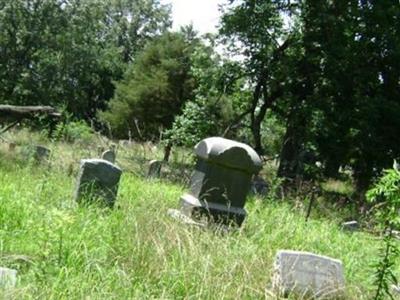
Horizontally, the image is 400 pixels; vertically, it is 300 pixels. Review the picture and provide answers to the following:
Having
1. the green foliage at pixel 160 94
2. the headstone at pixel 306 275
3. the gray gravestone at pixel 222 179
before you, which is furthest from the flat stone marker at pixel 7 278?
the green foliage at pixel 160 94

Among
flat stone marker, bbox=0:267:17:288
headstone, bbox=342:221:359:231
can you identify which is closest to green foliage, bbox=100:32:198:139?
headstone, bbox=342:221:359:231

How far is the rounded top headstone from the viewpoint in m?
8.13

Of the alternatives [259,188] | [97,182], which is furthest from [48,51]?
[97,182]

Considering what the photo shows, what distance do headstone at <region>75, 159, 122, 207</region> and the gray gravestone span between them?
1016 mm

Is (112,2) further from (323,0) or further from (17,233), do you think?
(17,233)

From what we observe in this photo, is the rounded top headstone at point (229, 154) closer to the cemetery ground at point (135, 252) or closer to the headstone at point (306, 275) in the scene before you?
the cemetery ground at point (135, 252)

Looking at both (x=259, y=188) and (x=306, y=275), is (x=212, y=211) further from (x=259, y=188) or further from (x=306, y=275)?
(x=259, y=188)

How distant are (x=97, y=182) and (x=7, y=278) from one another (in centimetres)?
421

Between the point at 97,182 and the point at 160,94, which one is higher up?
the point at 160,94

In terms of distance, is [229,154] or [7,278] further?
[229,154]

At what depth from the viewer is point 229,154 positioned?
8.20 m

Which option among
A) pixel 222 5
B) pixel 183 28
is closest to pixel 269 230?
pixel 222 5

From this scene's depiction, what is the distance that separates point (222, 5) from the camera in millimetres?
20234

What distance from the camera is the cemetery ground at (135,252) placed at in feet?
14.2
